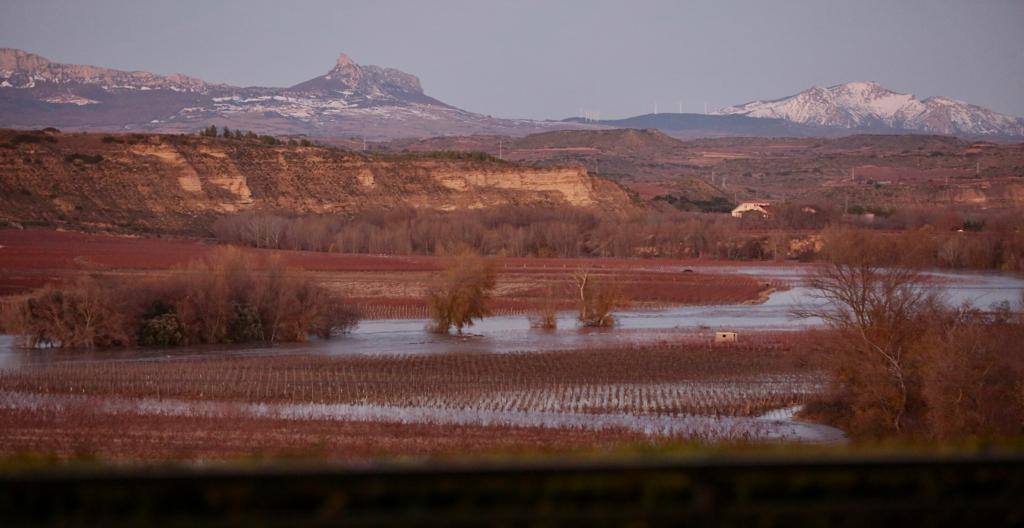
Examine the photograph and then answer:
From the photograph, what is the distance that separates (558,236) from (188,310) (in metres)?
58.7

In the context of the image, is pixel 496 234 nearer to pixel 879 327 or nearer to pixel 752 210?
pixel 752 210

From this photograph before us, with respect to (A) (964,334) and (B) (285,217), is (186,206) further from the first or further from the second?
(A) (964,334)

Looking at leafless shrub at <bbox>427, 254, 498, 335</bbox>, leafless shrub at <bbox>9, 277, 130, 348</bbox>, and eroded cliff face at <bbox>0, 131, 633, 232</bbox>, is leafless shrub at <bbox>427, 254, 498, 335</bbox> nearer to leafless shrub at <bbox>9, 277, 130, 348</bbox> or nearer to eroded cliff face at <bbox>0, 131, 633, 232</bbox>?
leafless shrub at <bbox>9, 277, 130, 348</bbox>

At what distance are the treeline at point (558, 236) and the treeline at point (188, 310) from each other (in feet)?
133

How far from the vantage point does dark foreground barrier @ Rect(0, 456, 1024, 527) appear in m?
4.14

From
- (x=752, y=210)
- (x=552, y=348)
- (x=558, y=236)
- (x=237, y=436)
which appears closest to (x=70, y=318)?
(x=552, y=348)

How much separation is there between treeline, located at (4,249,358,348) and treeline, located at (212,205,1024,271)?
40.7 meters

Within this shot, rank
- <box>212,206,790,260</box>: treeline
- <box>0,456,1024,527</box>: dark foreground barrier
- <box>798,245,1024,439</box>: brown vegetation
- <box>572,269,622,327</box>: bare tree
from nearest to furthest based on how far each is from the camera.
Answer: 1. <box>0,456,1024,527</box>: dark foreground barrier
2. <box>798,245,1024,439</box>: brown vegetation
3. <box>572,269,622,327</box>: bare tree
4. <box>212,206,790,260</box>: treeline

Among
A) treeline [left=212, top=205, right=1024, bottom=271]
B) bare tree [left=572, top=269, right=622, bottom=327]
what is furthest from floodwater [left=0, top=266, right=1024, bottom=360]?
treeline [left=212, top=205, right=1024, bottom=271]

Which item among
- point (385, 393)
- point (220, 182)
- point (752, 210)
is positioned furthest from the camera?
point (752, 210)

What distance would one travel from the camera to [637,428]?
23359 mm

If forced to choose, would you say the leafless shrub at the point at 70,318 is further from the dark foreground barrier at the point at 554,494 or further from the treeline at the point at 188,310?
the dark foreground barrier at the point at 554,494

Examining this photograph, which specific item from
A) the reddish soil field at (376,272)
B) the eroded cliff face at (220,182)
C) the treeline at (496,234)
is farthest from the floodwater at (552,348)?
the eroded cliff face at (220,182)

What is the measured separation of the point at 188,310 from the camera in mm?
42344
